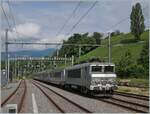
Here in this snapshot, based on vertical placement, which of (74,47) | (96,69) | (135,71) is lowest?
(96,69)

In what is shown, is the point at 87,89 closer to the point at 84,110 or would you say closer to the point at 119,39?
the point at 84,110

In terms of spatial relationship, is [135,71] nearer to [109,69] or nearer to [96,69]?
[109,69]

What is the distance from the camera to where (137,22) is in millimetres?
166875

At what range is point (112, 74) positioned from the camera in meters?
32.6

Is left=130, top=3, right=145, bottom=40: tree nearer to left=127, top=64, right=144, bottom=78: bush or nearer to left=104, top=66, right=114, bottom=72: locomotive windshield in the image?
left=127, top=64, right=144, bottom=78: bush

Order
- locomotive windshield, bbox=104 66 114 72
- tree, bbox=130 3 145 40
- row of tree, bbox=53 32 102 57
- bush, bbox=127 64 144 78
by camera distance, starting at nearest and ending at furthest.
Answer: locomotive windshield, bbox=104 66 114 72 < bush, bbox=127 64 144 78 < row of tree, bbox=53 32 102 57 < tree, bbox=130 3 145 40

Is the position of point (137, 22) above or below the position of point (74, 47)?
above

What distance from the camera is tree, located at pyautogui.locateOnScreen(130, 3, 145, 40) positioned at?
163250 millimetres

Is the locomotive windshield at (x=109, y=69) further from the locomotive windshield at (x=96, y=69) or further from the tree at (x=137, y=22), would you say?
the tree at (x=137, y=22)

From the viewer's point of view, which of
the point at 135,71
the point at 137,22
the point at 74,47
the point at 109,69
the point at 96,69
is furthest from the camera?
the point at 137,22

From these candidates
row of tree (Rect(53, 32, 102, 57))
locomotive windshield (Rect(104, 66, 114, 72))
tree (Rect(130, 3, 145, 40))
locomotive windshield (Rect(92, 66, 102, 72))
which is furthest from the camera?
tree (Rect(130, 3, 145, 40))

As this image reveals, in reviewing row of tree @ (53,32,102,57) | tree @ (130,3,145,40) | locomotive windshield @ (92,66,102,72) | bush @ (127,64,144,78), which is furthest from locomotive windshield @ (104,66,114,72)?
tree @ (130,3,145,40)

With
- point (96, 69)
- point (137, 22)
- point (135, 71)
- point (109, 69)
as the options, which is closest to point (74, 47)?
point (135, 71)

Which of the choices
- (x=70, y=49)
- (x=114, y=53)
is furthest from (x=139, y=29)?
(x=70, y=49)
